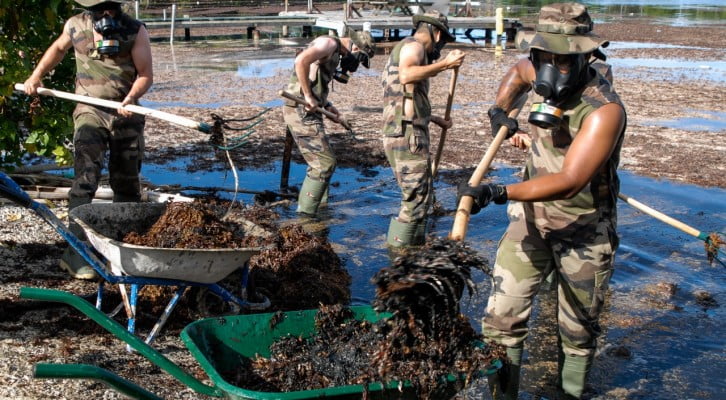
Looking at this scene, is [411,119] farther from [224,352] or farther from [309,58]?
[224,352]

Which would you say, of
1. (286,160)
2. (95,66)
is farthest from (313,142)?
(95,66)

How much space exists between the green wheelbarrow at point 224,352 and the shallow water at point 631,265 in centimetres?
86

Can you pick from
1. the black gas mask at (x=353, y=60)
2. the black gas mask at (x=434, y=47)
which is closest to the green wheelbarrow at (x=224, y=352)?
the black gas mask at (x=434, y=47)

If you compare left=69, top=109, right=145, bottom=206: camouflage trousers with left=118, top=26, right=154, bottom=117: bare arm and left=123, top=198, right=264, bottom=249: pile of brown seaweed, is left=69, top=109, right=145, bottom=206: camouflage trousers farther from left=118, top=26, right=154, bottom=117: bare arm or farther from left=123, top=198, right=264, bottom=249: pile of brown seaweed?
left=123, top=198, right=264, bottom=249: pile of brown seaweed

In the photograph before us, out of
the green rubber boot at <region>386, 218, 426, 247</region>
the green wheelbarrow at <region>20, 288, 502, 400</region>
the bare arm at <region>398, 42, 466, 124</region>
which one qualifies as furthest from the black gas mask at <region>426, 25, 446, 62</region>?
the green wheelbarrow at <region>20, 288, 502, 400</region>

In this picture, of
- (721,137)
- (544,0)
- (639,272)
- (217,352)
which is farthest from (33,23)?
(544,0)

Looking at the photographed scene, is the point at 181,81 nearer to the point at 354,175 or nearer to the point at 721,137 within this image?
the point at 354,175

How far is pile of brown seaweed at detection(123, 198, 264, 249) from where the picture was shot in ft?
16.5

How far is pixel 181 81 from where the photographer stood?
59.4 feet

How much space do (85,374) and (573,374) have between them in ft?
8.83

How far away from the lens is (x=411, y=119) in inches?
276

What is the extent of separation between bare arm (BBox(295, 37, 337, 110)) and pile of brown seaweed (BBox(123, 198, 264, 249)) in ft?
9.33

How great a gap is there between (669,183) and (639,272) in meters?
3.45

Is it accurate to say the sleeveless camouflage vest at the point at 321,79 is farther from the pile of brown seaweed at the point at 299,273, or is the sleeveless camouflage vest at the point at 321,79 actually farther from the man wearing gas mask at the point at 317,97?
the pile of brown seaweed at the point at 299,273
